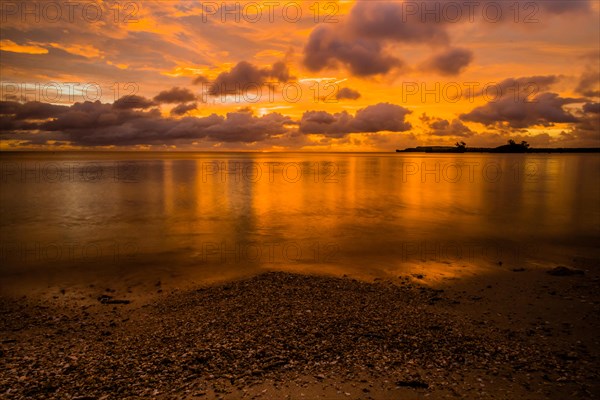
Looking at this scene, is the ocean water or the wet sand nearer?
the wet sand

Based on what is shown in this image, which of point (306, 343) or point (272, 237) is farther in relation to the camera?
point (272, 237)

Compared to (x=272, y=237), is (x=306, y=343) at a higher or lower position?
higher

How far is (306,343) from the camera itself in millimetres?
8508

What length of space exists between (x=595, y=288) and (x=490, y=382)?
27.9ft

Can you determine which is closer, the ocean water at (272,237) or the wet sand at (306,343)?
the wet sand at (306,343)

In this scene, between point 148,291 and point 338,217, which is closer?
point 148,291

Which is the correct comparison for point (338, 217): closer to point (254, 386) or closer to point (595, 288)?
point (595, 288)

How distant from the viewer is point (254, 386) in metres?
7.04

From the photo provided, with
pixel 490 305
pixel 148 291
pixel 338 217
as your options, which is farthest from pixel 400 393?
pixel 338 217

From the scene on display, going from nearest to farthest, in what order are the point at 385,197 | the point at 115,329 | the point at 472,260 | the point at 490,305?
the point at 115,329 → the point at 490,305 → the point at 472,260 → the point at 385,197

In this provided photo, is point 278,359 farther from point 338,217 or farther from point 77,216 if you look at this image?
point 77,216

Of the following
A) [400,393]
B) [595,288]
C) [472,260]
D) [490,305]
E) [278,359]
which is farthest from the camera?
[472,260]

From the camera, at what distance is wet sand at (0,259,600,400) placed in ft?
23.2

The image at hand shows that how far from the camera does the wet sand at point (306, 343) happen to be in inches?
278
